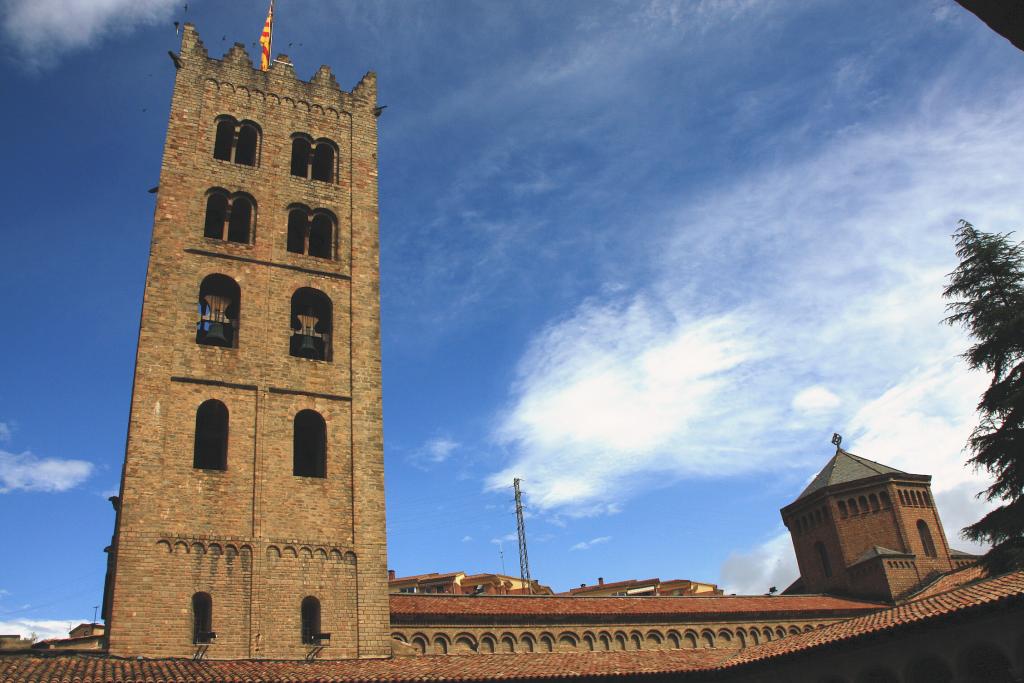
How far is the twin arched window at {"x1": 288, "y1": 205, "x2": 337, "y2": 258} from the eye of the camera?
914 inches

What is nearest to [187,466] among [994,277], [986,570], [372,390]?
[372,390]

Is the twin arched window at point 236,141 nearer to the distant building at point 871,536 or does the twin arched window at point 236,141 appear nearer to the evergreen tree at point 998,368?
the evergreen tree at point 998,368

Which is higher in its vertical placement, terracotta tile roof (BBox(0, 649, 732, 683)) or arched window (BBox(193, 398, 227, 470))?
arched window (BBox(193, 398, 227, 470))

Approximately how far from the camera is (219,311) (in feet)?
67.5

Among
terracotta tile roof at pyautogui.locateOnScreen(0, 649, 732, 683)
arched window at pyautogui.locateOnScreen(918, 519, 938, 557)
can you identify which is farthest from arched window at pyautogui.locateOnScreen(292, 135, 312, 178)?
arched window at pyautogui.locateOnScreen(918, 519, 938, 557)

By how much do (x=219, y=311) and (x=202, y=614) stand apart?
298 inches

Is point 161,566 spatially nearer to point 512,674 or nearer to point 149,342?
point 149,342

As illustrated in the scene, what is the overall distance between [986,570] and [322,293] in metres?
18.1

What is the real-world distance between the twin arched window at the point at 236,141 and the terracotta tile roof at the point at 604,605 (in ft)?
47.2

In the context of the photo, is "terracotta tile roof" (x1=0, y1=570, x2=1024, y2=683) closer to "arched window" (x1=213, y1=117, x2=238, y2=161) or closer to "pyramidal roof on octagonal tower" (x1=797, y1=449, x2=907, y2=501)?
"arched window" (x1=213, y1=117, x2=238, y2=161)

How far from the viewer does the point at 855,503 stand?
4144 centimetres

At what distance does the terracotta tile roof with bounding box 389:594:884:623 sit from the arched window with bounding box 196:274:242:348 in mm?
9948

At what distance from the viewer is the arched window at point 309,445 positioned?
1989 centimetres

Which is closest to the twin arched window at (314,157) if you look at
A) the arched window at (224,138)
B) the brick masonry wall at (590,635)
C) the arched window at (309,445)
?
the arched window at (224,138)
